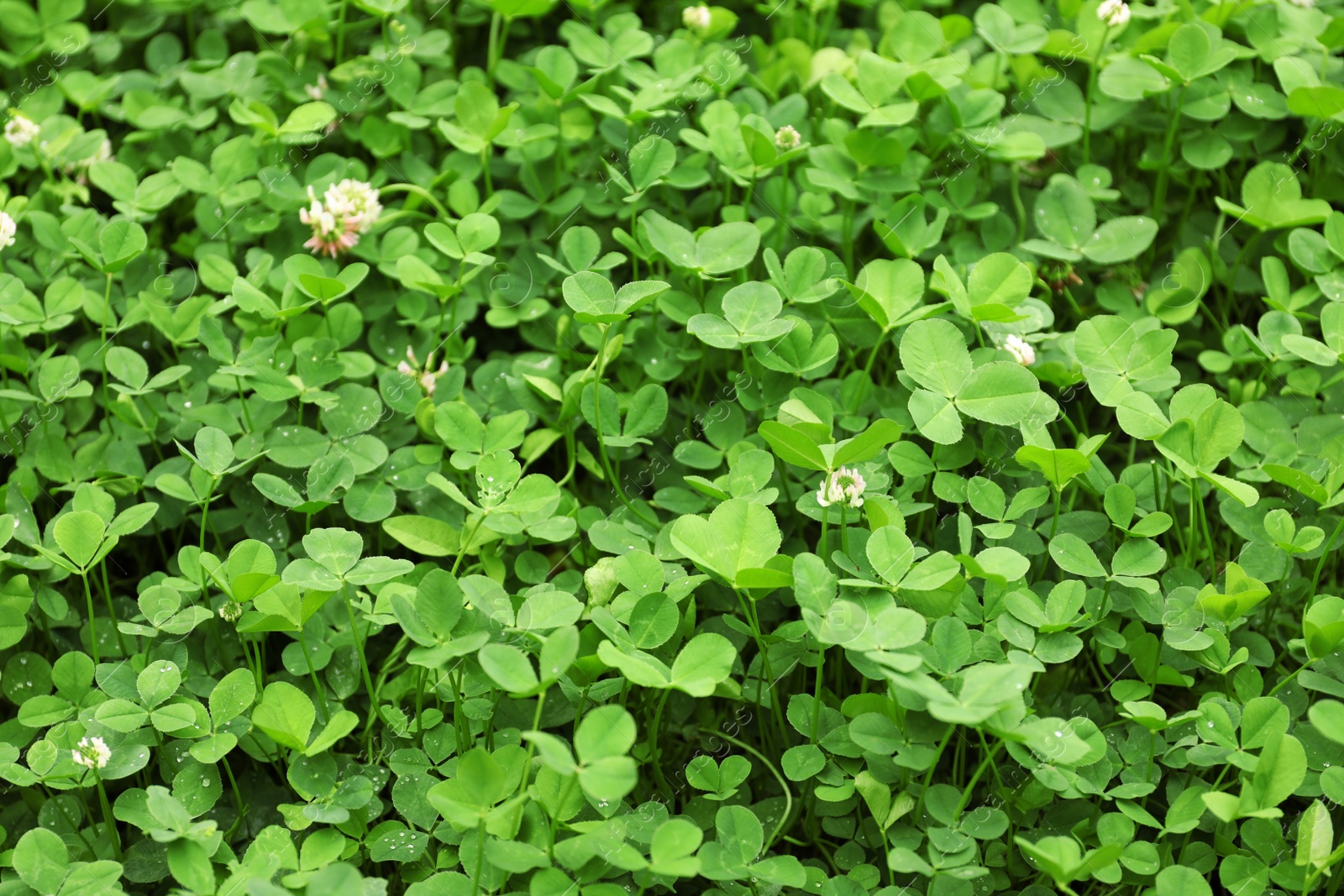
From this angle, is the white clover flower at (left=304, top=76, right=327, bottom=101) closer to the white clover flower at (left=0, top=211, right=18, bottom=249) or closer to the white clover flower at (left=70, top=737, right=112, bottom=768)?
the white clover flower at (left=0, top=211, right=18, bottom=249)

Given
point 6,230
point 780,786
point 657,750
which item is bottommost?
point 780,786

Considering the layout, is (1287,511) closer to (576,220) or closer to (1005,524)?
(1005,524)

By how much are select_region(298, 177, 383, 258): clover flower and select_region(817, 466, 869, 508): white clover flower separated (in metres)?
0.89

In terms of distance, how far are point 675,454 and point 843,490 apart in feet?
0.96

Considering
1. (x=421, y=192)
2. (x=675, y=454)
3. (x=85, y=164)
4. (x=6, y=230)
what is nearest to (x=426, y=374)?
(x=421, y=192)

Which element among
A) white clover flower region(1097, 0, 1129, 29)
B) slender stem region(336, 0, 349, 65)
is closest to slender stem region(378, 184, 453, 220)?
slender stem region(336, 0, 349, 65)

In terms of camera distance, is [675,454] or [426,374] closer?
[675,454]

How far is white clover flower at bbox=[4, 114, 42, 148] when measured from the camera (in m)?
2.01

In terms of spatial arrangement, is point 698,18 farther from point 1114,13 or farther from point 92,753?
point 92,753

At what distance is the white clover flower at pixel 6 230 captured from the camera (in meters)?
1.75

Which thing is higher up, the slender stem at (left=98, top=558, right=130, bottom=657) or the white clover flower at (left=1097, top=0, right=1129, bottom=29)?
the white clover flower at (left=1097, top=0, right=1129, bottom=29)

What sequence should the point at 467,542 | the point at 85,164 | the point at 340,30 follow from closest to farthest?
the point at 467,542, the point at 85,164, the point at 340,30

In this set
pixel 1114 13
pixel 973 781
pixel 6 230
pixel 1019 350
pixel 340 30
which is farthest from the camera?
pixel 340 30

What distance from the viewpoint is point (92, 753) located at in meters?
1.36
